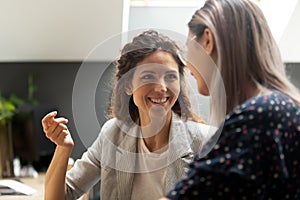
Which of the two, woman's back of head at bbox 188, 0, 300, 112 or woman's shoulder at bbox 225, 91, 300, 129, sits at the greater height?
woman's back of head at bbox 188, 0, 300, 112

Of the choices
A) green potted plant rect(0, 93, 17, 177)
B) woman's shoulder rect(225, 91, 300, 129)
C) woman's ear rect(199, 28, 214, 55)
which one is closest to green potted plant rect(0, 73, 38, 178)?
green potted plant rect(0, 93, 17, 177)

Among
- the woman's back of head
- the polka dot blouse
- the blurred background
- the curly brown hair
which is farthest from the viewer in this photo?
the blurred background

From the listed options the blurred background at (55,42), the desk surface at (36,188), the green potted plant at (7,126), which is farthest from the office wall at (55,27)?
the desk surface at (36,188)

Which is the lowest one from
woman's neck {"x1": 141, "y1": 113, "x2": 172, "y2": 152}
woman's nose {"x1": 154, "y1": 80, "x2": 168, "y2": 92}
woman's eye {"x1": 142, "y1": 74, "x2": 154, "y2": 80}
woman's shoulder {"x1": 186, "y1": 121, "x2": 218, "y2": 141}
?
woman's neck {"x1": 141, "y1": 113, "x2": 172, "y2": 152}

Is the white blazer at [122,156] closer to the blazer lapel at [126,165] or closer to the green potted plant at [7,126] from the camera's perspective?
the blazer lapel at [126,165]

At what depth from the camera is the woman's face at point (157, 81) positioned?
1.23m

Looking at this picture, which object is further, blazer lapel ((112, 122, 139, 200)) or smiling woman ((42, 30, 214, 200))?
blazer lapel ((112, 122, 139, 200))

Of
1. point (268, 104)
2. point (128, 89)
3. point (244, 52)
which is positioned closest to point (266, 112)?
point (268, 104)

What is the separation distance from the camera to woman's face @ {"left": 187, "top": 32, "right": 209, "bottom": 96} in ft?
3.29

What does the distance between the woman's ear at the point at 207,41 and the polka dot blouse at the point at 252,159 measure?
186 mm

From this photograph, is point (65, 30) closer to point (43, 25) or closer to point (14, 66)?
point (43, 25)

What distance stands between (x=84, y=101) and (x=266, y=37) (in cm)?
56

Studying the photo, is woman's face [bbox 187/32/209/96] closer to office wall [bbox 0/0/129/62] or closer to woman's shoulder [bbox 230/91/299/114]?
woman's shoulder [bbox 230/91/299/114]

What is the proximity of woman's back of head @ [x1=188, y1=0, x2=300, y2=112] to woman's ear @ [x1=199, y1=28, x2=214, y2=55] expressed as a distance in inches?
0.5
